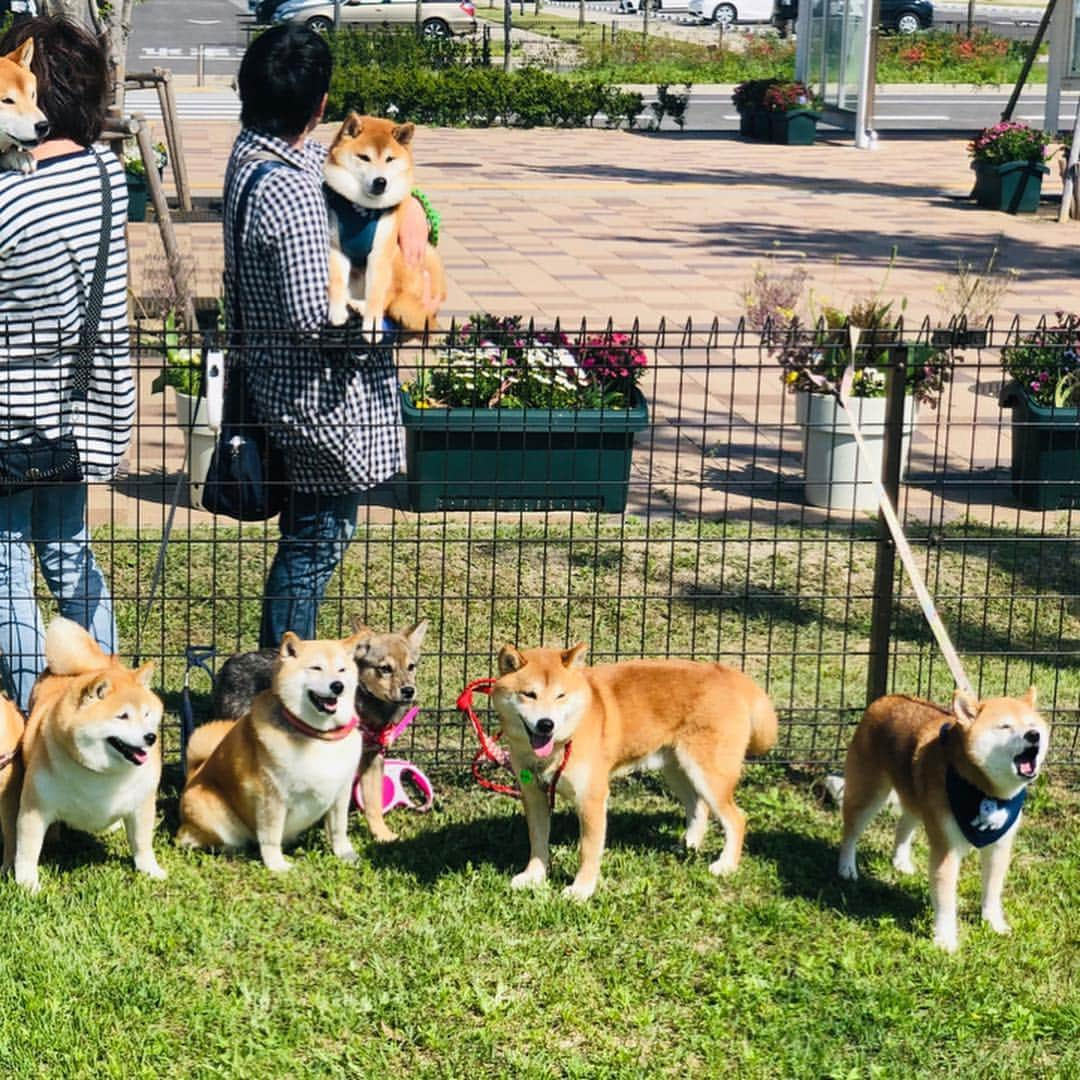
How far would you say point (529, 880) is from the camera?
16.1 feet

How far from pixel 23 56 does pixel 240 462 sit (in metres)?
1.31

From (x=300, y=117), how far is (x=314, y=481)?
3.54 ft

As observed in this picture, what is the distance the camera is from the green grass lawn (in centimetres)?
411

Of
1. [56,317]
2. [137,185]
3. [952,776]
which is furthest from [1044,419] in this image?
[137,185]

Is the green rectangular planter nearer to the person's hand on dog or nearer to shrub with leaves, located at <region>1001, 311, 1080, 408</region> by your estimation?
shrub with leaves, located at <region>1001, 311, 1080, 408</region>

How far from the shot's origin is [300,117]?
17.1 feet

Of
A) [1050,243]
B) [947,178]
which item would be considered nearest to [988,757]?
[1050,243]

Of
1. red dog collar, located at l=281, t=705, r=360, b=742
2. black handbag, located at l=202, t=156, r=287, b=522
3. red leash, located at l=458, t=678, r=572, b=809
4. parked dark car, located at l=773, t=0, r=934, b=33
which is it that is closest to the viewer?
red dog collar, located at l=281, t=705, r=360, b=742

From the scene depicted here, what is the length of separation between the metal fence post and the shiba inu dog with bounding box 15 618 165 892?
231 cm

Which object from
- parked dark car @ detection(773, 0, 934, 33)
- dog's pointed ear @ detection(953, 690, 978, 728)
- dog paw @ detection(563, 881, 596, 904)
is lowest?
dog paw @ detection(563, 881, 596, 904)

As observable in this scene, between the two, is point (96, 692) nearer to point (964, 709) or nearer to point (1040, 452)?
point (964, 709)

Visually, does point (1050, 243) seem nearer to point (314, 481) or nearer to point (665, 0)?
point (314, 481)

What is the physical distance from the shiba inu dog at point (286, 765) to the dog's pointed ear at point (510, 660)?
416mm

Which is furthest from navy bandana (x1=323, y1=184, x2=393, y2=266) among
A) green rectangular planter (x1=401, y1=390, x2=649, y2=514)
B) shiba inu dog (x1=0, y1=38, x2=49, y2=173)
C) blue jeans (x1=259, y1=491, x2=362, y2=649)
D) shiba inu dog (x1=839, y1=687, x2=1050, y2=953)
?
green rectangular planter (x1=401, y1=390, x2=649, y2=514)
